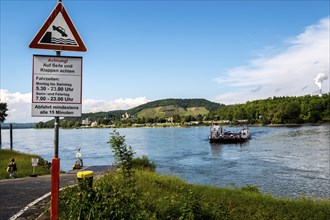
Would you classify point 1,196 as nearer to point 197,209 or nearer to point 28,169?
point 197,209

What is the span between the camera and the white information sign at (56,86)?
5.50 m

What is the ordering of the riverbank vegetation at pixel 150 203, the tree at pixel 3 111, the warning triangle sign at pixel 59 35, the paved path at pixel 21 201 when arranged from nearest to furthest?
the warning triangle sign at pixel 59 35 < the riverbank vegetation at pixel 150 203 < the paved path at pixel 21 201 < the tree at pixel 3 111

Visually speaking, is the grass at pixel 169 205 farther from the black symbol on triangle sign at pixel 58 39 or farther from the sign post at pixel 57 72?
the black symbol on triangle sign at pixel 58 39

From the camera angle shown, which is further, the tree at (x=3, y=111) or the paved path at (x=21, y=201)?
the tree at (x=3, y=111)

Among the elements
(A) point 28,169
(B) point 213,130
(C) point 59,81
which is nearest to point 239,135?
(B) point 213,130

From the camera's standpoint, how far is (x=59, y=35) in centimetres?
555

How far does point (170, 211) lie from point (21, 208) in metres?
4.95

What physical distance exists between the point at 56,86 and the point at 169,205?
571 centimetres

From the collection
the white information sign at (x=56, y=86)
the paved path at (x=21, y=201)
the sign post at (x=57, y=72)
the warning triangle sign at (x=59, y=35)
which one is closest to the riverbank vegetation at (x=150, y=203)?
Result: the paved path at (x=21, y=201)

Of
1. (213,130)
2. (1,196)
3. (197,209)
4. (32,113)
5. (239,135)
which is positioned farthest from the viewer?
(213,130)

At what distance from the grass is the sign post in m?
1.99

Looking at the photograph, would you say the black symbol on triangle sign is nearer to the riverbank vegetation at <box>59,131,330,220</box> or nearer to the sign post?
the sign post

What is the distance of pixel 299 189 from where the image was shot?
27.8 meters

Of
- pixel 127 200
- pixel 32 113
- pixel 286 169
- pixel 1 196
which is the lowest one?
pixel 286 169
